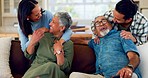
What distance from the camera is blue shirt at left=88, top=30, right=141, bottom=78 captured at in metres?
2.00

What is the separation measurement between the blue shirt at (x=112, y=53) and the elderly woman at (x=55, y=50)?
0.28m

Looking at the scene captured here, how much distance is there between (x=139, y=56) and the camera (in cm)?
201

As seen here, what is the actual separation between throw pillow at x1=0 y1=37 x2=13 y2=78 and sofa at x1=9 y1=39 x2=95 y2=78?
0.07 m

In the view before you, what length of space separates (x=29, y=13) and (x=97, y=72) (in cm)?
82

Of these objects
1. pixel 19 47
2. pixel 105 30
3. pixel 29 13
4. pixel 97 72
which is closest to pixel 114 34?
pixel 105 30

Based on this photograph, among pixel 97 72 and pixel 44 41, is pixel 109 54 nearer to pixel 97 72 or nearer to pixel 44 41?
pixel 97 72

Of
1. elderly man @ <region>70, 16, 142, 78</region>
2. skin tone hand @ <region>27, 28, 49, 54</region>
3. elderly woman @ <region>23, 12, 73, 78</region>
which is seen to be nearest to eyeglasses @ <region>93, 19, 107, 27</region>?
elderly man @ <region>70, 16, 142, 78</region>

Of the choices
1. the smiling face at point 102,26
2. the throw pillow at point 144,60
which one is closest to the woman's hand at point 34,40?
the smiling face at point 102,26

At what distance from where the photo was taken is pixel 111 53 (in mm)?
2055

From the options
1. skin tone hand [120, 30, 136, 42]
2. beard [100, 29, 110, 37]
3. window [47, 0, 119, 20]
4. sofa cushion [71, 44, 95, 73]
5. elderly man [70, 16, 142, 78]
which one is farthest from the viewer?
window [47, 0, 119, 20]

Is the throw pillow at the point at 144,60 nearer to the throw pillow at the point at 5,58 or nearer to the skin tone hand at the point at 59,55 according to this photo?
the skin tone hand at the point at 59,55

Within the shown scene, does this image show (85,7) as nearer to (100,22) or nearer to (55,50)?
(100,22)

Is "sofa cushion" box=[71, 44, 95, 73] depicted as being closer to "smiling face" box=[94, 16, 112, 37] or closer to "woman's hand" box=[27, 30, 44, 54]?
"smiling face" box=[94, 16, 112, 37]

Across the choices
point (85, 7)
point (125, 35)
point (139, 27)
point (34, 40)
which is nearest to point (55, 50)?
point (34, 40)
